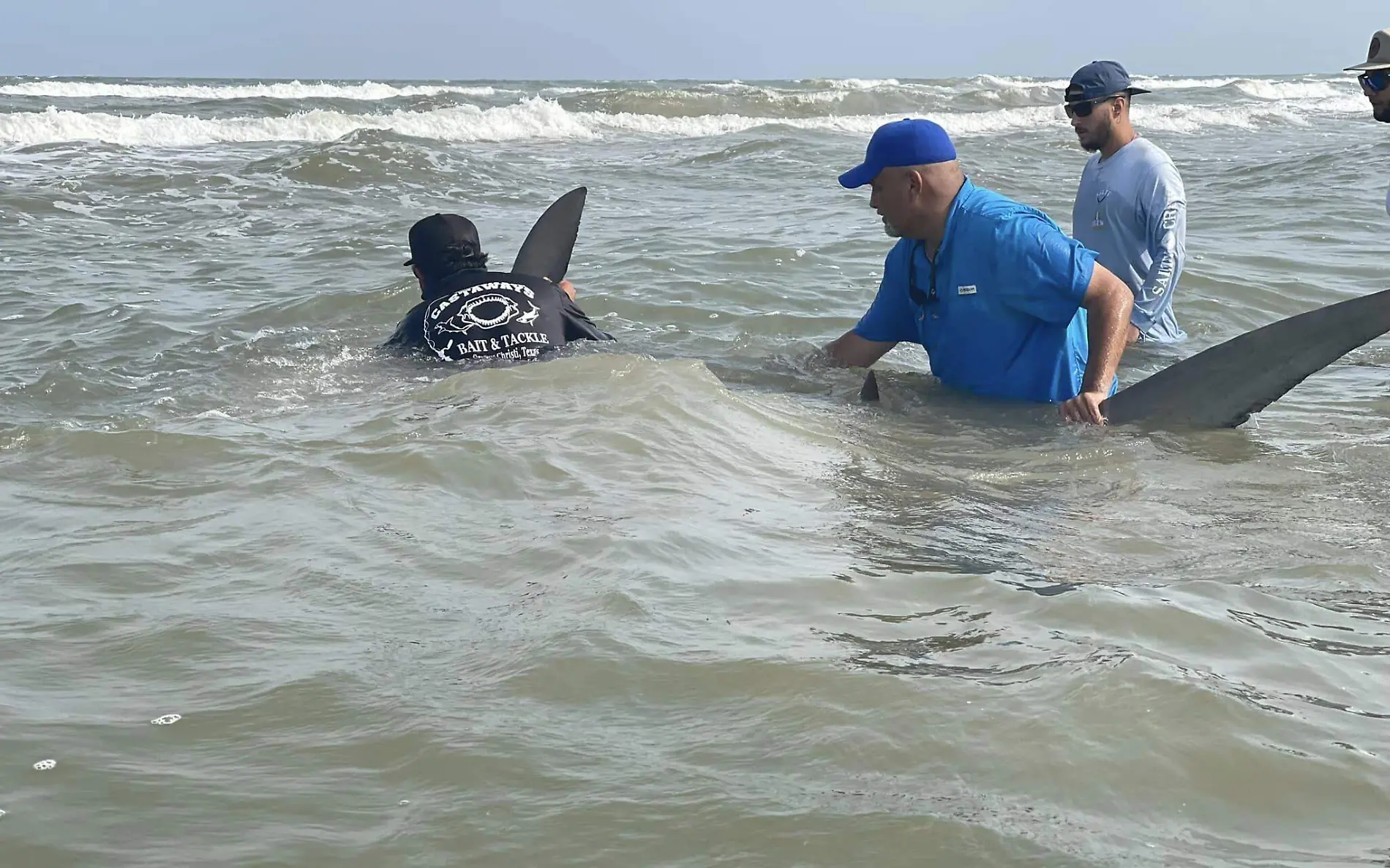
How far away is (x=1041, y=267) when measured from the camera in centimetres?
523

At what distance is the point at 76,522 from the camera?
4285 millimetres

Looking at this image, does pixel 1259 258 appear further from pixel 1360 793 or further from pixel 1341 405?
pixel 1360 793

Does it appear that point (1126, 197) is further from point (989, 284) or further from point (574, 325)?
point (574, 325)

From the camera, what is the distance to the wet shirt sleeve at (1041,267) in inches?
205

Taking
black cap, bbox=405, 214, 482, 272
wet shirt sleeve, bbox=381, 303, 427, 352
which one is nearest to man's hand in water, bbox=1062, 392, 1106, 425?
black cap, bbox=405, 214, 482, 272

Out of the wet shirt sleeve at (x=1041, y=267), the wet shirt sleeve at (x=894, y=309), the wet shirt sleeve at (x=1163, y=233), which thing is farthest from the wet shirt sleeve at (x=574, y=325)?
the wet shirt sleeve at (x=1163, y=233)

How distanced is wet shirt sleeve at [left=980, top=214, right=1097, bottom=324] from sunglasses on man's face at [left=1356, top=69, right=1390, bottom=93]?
67.8 inches

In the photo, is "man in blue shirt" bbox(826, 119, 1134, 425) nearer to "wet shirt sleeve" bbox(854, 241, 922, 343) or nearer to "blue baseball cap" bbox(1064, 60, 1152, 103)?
"wet shirt sleeve" bbox(854, 241, 922, 343)

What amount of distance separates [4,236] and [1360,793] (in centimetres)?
1214

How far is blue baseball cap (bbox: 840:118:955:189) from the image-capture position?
5.21m

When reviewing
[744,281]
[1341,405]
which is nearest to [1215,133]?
[744,281]

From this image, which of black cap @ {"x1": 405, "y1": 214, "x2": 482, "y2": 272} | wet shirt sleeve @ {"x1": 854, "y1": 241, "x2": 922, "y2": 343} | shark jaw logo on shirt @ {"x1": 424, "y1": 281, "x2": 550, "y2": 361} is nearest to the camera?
wet shirt sleeve @ {"x1": 854, "y1": 241, "x2": 922, "y2": 343}

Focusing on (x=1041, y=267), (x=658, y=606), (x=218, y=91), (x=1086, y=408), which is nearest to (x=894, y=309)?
(x=1041, y=267)

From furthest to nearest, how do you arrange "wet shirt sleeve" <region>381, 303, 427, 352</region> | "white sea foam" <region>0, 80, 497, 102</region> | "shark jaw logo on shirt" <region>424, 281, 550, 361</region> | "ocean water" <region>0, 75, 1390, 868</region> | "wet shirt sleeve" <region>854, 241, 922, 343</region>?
"white sea foam" <region>0, 80, 497, 102</region>, "wet shirt sleeve" <region>381, 303, 427, 352</region>, "shark jaw logo on shirt" <region>424, 281, 550, 361</region>, "wet shirt sleeve" <region>854, 241, 922, 343</region>, "ocean water" <region>0, 75, 1390, 868</region>
